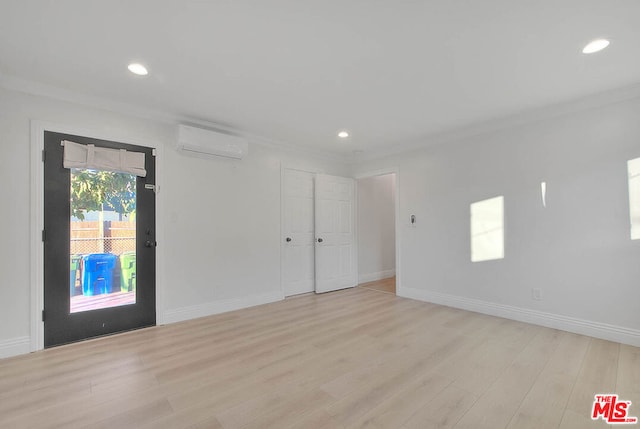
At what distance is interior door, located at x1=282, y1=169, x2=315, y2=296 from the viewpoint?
15.3 feet

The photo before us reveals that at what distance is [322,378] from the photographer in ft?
7.16

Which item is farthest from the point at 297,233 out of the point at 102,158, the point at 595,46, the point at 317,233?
the point at 595,46

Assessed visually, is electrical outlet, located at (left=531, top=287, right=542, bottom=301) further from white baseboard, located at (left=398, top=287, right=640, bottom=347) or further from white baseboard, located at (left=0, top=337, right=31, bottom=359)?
white baseboard, located at (left=0, top=337, right=31, bottom=359)

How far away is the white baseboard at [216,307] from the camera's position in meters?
3.46

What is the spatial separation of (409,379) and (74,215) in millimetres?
3499

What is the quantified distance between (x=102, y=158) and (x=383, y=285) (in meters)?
4.80

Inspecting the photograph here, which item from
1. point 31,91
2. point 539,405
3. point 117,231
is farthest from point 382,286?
point 31,91

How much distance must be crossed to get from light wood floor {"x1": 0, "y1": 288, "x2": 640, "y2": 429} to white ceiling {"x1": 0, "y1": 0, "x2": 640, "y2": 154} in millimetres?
2503

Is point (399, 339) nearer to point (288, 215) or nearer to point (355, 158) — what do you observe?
point (288, 215)

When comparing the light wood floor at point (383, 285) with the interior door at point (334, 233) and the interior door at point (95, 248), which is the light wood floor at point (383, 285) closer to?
the interior door at point (334, 233)

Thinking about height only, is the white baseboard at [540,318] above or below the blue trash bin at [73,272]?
below

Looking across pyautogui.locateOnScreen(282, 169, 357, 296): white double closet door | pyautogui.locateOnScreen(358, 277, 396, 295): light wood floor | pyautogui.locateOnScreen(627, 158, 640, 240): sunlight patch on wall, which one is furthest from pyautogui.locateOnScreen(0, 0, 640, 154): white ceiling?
pyautogui.locateOnScreen(358, 277, 396, 295): light wood floor

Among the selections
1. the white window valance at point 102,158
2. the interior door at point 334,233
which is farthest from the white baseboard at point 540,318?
the white window valance at point 102,158

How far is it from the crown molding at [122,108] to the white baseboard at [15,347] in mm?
2309
